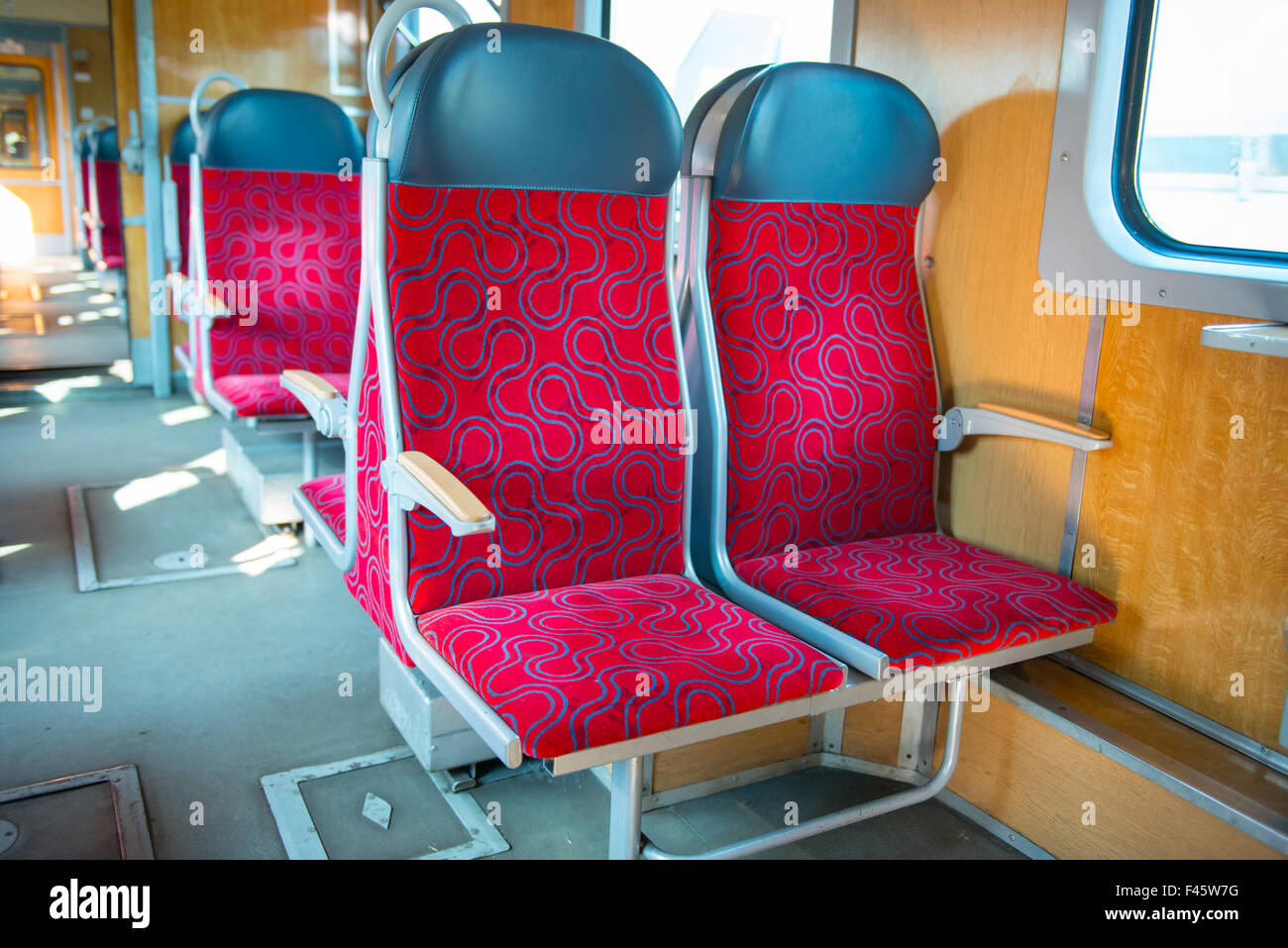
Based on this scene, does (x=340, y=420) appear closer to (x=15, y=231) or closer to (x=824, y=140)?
(x=824, y=140)

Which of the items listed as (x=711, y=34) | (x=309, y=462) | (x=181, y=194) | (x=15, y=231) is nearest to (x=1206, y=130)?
(x=711, y=34)

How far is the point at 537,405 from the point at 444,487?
401mm

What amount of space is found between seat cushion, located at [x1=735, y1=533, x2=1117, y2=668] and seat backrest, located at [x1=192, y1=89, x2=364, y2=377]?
7.93ft

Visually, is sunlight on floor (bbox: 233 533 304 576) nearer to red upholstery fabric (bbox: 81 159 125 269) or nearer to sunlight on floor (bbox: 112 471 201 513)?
sunlight on floor (bbox: 112 471 201 513)

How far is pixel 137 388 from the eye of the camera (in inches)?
234

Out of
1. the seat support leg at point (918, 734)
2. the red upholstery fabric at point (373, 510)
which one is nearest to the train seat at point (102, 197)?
the red upholstery fabric at point (373, 510)

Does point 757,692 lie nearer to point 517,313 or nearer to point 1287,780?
point 517,313

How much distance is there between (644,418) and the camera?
2.01 metres

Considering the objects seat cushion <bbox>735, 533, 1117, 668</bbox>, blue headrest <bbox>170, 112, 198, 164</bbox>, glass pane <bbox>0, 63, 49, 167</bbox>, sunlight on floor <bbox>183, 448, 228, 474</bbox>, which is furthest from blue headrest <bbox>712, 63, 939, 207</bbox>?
glass pane <bbox>0, 63, 49, 167</bbox>

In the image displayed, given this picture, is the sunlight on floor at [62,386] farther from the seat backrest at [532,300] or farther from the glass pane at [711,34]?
the seat backrest at [532,300]

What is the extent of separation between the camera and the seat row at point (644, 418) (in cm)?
165

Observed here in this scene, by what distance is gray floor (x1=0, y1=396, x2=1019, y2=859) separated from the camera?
Answer: 2072 mm
